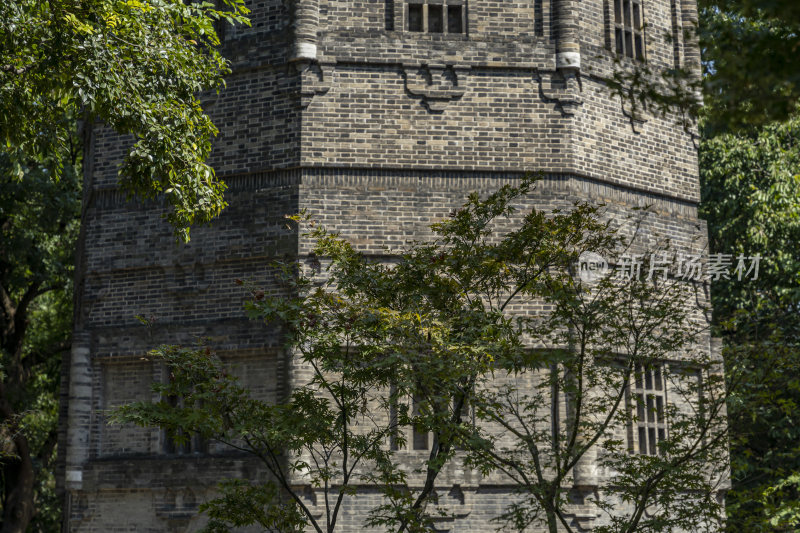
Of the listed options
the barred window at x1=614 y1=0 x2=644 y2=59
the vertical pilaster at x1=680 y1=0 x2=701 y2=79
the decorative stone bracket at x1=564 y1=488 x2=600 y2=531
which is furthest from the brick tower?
the decorative stone bracket at x1=564 y1=488 x2=600 y2=531

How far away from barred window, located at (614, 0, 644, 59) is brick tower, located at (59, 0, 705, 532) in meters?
0.73

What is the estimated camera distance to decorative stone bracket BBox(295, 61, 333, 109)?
16359mm

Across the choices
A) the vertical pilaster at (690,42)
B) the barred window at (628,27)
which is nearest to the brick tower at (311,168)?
the barred window at (628,27)

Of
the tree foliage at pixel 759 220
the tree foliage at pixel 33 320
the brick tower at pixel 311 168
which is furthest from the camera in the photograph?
the tree foliage at pixel 759 220

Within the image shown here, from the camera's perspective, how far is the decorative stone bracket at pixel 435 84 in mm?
16562

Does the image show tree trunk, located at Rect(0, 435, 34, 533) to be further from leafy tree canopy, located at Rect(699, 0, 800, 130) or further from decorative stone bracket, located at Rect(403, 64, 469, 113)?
leafy tree canopy, located at Rect(699, 0, 800, 130)

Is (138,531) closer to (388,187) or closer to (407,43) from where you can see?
(388,187)

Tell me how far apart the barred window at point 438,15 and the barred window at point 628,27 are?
282 centimetres

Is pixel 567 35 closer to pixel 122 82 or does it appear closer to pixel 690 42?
pixel 690 42

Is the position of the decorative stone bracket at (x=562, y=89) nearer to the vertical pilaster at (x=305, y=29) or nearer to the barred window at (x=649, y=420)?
the vertical pilaster at (x=305, y=29)

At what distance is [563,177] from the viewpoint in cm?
1655

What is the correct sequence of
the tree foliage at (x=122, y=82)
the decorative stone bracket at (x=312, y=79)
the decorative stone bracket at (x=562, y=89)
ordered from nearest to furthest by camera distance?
the tree foliage at (x=122, y=82), the decorative stone bracket at (x=312, y=79), the decorative stone bracket at (x=562, y=89)

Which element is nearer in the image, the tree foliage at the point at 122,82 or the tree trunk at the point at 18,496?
the tree foliage at the point at 122,82

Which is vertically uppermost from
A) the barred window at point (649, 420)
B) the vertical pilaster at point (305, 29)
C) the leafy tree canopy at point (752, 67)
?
A: the vertical pilaster at point (305, 29)
